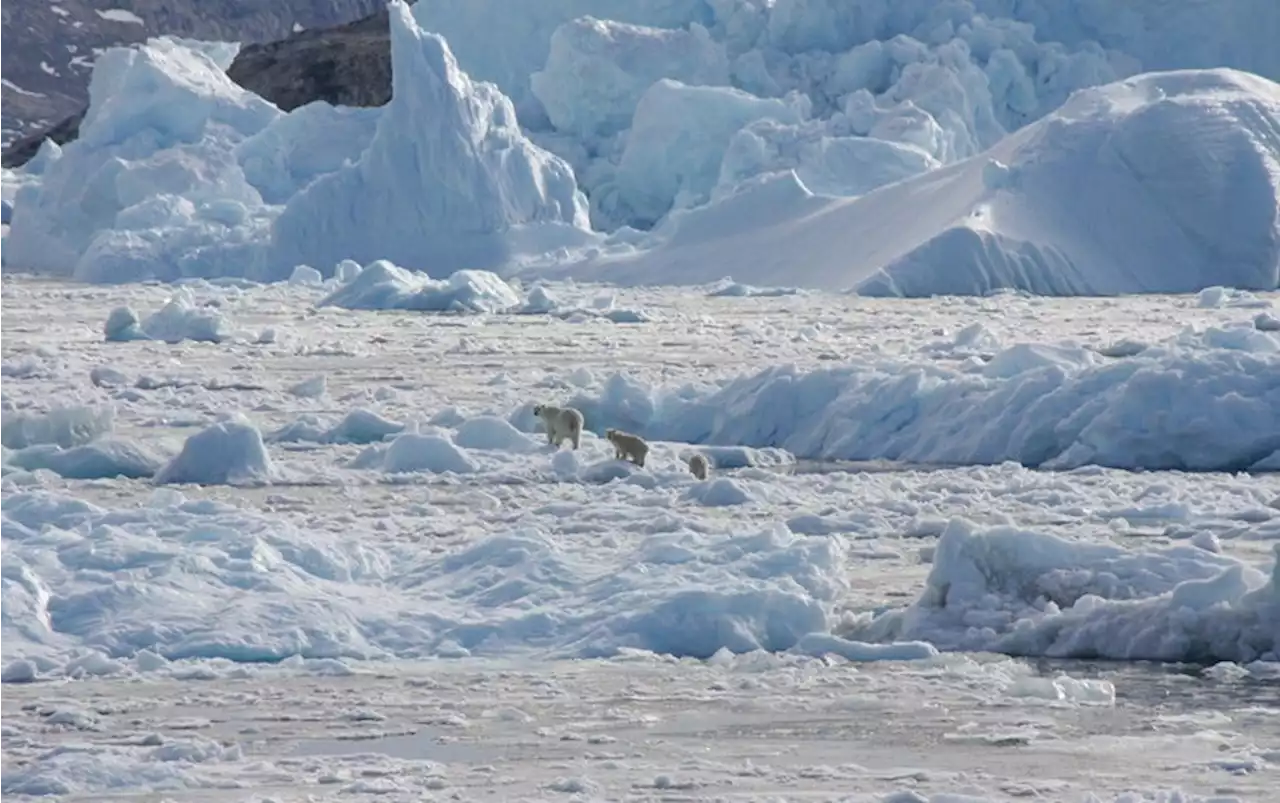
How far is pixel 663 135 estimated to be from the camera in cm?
2667

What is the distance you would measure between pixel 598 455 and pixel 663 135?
662 inches

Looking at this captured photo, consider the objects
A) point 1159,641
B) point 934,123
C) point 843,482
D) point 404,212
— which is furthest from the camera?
point 934,123

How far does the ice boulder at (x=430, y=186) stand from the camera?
2370 cm

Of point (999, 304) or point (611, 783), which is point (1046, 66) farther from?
point (611, 783)

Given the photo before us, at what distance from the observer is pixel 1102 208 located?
20.9 m

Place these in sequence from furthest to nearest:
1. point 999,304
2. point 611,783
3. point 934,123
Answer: point 934,123
point 999,304
point 611,783

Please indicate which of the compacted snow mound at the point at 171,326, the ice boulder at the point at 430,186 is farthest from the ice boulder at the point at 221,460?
the ice boulder at the point at 430,186

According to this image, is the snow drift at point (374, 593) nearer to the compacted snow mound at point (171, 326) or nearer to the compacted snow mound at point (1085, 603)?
the compacted snow mound at point (1085, 603)

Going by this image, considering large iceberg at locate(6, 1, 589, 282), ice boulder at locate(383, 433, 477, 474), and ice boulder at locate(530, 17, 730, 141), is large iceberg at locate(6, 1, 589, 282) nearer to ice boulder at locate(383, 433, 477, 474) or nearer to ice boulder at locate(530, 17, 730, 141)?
ice boulder at locate(530, 17, 730, 141)

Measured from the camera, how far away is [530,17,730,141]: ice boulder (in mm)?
27594

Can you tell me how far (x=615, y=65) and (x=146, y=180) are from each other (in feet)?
19.5

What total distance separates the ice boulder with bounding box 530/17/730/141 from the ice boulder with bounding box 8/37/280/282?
410cm

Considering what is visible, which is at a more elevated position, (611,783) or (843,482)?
(611,783)

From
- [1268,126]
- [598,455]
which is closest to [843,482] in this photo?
[598,455]
